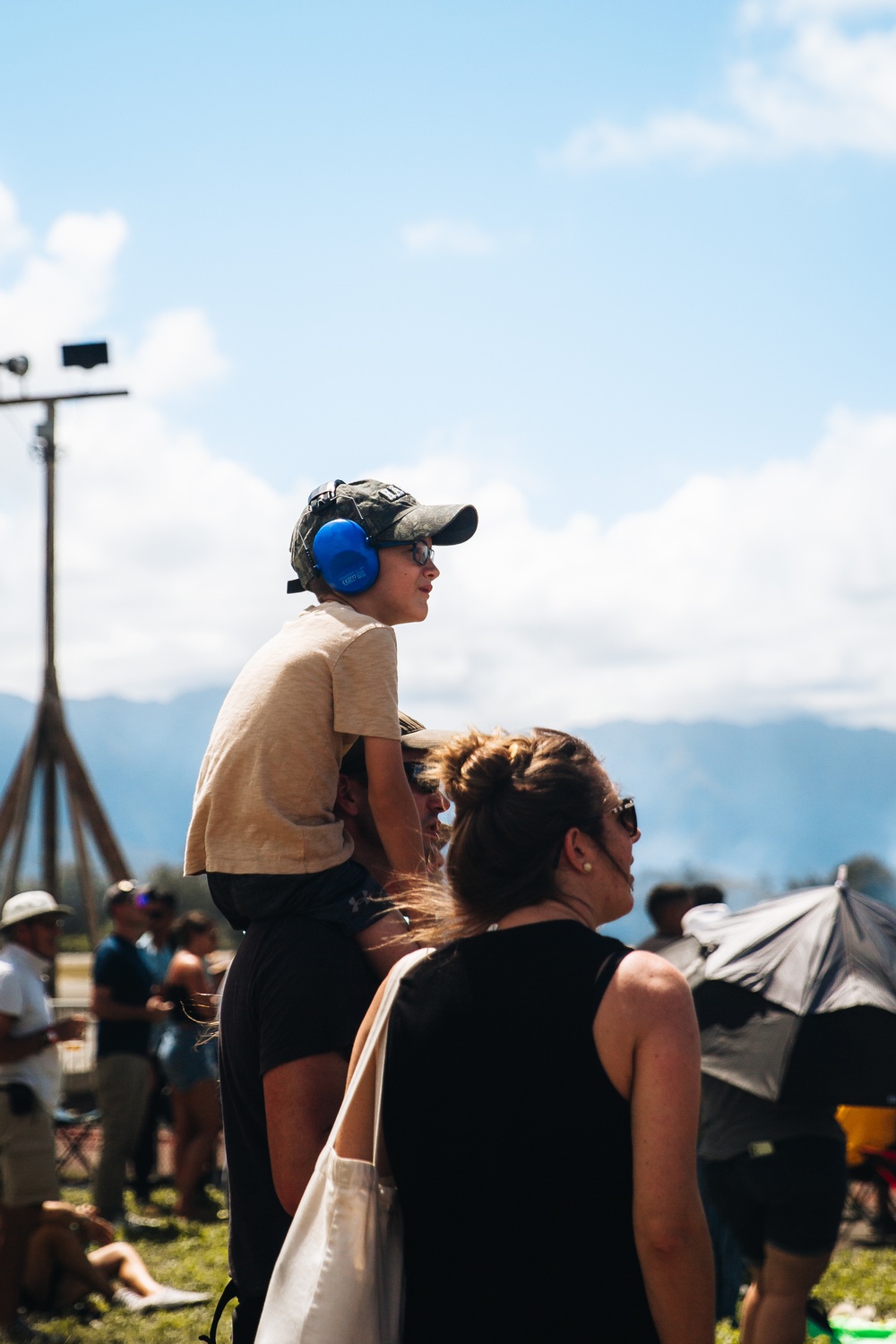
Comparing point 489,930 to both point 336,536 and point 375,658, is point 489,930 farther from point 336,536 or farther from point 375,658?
point 336,536

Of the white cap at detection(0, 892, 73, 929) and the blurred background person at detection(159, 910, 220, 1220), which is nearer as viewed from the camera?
the white cap at detection(0, 892, 73, 929)

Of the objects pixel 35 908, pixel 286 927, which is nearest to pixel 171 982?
pixel 35 908

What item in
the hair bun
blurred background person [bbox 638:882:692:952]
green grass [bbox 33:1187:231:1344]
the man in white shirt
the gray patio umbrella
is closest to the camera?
the hair bun

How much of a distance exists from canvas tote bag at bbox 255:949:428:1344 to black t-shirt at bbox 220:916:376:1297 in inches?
5.9

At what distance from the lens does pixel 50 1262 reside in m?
6.62

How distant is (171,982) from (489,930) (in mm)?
7437

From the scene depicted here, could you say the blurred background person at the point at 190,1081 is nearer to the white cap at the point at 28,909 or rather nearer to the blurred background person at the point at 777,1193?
the white cap at the point at 28,909

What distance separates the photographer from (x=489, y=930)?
2.04m

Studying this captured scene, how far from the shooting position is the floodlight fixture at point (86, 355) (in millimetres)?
12914

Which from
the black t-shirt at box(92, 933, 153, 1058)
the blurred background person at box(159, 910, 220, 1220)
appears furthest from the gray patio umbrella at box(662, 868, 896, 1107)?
the blurred background person at box(159, 910, 220, 1220)

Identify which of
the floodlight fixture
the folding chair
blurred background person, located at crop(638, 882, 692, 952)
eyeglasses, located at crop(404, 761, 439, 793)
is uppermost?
the floodlight fixture

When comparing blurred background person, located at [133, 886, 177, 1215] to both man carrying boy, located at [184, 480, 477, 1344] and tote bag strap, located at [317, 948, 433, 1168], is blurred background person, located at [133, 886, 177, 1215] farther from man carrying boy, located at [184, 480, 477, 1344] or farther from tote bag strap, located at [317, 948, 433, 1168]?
tote bag strap, located at [317, 948, 433, 1168]

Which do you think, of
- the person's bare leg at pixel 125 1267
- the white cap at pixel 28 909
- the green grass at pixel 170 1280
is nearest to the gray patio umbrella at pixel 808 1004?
the green grass at pixel 170 1280

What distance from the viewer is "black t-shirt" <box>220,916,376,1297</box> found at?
2.13 meters
